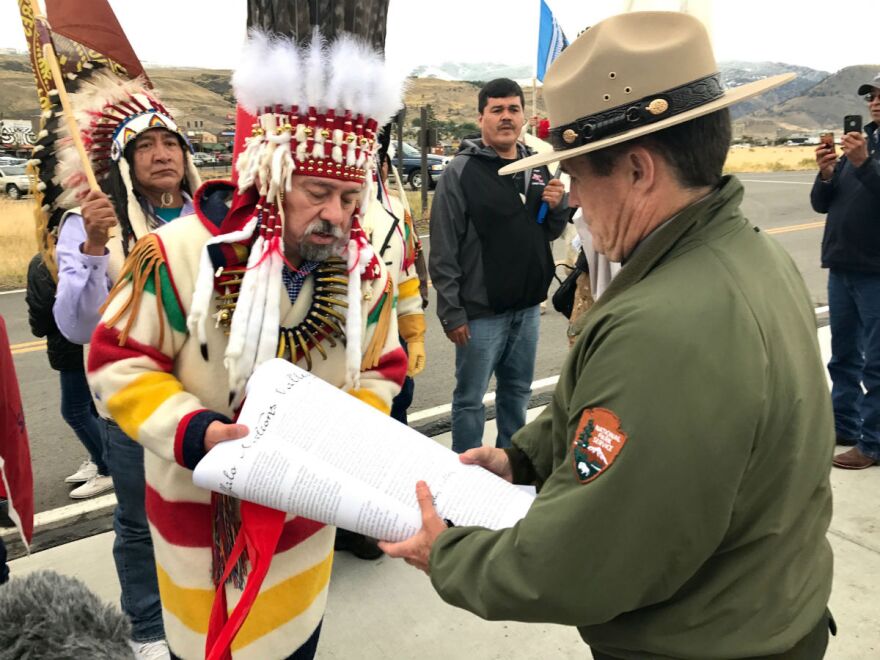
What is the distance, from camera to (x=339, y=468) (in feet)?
4.83

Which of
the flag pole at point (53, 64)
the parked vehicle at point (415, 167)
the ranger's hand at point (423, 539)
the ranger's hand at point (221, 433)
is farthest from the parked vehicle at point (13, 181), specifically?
the ranger's hand at point (423, 539)

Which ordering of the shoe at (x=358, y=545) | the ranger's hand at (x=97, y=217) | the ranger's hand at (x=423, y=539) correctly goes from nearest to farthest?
the ranger's hand at (x=423, y=539) < the ranger's hand at (x=97, y=217) < the shoe at (x=358, y=545)

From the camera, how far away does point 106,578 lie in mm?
3008

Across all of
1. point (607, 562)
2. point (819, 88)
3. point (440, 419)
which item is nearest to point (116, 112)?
point (607, 562)

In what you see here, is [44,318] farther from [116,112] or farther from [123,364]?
[123,364]

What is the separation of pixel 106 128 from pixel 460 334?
73.8 inches

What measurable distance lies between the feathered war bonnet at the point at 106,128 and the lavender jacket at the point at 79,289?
210 mm

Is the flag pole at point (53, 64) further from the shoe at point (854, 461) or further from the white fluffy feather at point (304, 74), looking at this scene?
the shoe at point (854, 461)

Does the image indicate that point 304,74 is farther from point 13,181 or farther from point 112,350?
point 13,181

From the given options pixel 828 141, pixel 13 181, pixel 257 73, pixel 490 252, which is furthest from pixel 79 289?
pixel 13 181

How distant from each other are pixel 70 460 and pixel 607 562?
411 centimetres

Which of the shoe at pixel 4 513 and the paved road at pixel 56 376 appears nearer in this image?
the shoe at pixel 4 513

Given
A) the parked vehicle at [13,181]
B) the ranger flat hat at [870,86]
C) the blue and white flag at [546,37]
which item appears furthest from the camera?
the parked vehicle at [13,181]

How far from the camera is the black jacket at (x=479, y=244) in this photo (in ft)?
11.6
